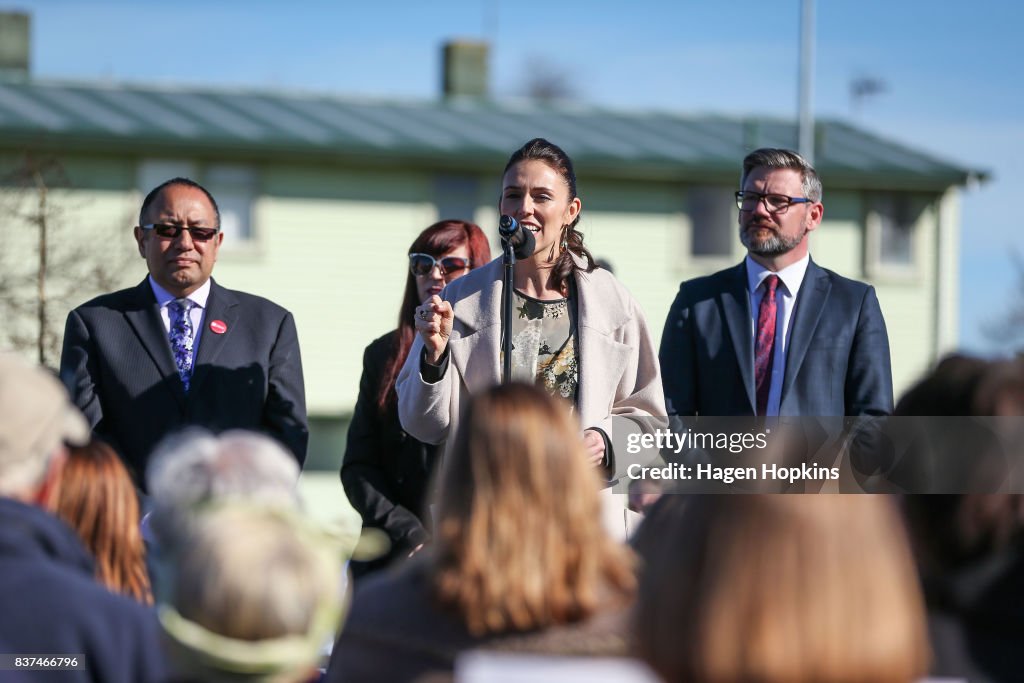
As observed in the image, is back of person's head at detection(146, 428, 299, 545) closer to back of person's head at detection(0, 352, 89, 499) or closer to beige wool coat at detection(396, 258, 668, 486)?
back of person's head at detection(0, 352, 89, 499)

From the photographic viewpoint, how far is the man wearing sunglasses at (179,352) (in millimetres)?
5203

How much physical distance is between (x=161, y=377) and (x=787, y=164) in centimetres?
258

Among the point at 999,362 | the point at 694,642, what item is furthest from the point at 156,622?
the point at 999,362

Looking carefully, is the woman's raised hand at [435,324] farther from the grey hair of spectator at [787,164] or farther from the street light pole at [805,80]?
the street light pole at [805,80]

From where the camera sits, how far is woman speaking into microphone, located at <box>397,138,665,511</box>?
4.62 m

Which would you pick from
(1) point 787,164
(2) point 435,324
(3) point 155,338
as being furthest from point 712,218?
(2) point 435,324

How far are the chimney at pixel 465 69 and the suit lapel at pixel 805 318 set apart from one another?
20474 mm

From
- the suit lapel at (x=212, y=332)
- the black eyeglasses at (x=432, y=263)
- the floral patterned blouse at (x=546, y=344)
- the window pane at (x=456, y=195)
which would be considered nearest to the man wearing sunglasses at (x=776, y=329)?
the floral patterned blouse at (x=546, y=344)

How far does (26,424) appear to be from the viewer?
9.09 feet

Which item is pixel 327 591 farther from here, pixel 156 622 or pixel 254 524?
pixel 156 622

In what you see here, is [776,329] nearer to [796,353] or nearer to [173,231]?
[796,353]

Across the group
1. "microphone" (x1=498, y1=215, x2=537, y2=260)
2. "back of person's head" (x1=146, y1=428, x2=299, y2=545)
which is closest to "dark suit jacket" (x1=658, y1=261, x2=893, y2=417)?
"microphone" (x1=498, y1=215, x2=537, y2=260)

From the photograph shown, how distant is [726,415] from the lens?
505 centimetres

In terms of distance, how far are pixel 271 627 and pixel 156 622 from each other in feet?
1.84
